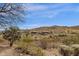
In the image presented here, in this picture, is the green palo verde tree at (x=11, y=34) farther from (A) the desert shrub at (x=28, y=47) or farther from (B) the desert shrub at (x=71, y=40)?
(B) the desert shrub at (x=71, y=40)

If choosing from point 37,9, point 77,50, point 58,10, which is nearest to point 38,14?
point 37,9

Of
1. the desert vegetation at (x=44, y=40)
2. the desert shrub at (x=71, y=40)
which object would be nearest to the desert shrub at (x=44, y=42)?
the desert vegetation at (x=44, y=40)

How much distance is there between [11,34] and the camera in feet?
3.55

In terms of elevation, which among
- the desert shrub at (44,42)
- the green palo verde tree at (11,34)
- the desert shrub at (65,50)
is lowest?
the desert shrub at (65,50)

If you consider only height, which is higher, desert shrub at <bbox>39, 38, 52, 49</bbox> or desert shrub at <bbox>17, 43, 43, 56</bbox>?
desert shrub at <bbox>39, 38, 52, 49</bbox>

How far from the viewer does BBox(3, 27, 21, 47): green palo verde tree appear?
3.53 ft

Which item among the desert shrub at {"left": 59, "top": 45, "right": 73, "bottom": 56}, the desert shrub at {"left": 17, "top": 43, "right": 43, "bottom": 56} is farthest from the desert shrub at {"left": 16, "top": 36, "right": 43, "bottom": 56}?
the desert shrub at {"left": 59, "top": 45, "right": 73, "bottom": 56}

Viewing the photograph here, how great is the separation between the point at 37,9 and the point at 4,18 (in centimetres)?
24

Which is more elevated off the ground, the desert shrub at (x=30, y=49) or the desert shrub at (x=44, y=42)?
the desert shrub at (x=44, y=42)

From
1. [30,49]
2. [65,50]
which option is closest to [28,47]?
[30,49]

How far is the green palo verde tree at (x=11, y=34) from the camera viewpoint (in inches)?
42.3

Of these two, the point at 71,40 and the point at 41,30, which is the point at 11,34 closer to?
the point at 41,30

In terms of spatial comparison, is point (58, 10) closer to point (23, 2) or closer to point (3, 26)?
point (23, 2)

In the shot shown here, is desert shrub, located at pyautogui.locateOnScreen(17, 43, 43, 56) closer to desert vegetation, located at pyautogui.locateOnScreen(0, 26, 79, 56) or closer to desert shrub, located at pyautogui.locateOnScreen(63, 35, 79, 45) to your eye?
desert vegetation, located at pyautogui.locateOnScreen(0, 26, 79, 56)
